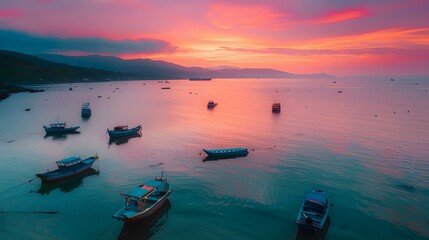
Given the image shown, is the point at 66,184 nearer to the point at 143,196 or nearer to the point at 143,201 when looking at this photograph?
the point at 143,201

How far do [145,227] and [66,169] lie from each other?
2015 centimetres

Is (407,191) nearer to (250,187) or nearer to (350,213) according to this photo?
(350,213)

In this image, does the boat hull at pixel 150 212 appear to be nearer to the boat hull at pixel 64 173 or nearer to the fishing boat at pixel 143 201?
the fishing boat at pixel 143 201

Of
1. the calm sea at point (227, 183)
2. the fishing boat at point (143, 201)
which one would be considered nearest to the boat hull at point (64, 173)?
the calm sea at point (227, 183)

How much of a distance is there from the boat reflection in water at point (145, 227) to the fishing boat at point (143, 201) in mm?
655

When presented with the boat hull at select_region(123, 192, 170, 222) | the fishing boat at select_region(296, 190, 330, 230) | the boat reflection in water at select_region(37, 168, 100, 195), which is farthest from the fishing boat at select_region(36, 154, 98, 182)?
the fishing boat at select_region(296, 190, 330, 230)

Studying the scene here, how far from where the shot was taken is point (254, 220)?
31.5 meters

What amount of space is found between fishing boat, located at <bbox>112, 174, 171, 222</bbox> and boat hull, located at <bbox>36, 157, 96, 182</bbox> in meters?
15.4

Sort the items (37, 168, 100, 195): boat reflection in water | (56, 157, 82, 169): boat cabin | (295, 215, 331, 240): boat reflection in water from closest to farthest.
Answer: (295, 215, 331, 240): boat reflection in water → (37, 168, 100, 195): boat reflection in water → (56, 157, 82, 169): boat cabin

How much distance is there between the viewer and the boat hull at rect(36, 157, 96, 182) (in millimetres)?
40819

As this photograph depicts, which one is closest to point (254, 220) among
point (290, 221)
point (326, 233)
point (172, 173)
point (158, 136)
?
point (290, 221)

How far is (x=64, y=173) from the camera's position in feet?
141

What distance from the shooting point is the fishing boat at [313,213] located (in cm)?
2786

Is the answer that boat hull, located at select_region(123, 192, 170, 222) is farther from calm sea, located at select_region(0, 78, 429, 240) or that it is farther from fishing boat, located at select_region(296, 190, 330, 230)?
fishing boat, located at select_region(296, 190, 330, 230)
